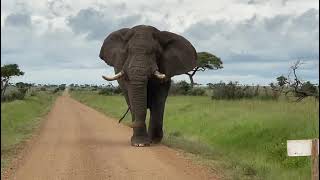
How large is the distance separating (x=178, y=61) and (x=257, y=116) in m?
4.38

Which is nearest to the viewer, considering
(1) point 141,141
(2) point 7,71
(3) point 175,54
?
(1) point 141,141

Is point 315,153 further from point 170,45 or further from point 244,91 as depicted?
point 244,91

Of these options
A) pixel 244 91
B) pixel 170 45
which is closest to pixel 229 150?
pixel 170 45

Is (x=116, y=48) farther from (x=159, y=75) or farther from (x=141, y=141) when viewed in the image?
(x=141, y=141)

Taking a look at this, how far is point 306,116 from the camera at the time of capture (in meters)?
17.2

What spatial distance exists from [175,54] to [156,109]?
172cm

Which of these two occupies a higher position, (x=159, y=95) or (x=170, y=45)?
(x=170, y=45)

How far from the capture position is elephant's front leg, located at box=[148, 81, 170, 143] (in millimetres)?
15797

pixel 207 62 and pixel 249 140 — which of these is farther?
pixel 207 62

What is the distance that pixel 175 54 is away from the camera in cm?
1634

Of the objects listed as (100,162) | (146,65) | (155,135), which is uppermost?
(146,65)

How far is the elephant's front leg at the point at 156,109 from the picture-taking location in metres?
15.8

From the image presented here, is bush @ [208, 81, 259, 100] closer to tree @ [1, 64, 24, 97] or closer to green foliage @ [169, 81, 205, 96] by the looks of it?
tree @ [1, 64, 24, 97]

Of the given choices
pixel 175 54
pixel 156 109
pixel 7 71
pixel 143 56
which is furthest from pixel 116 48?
pixel 7 71
